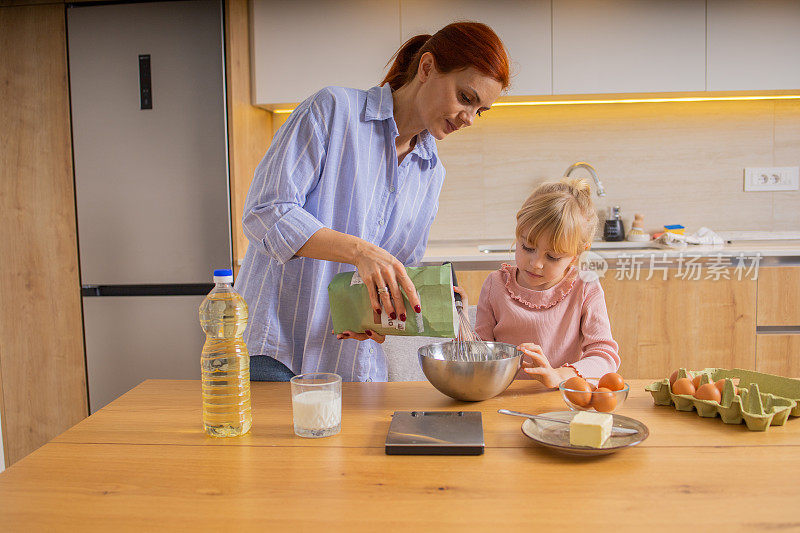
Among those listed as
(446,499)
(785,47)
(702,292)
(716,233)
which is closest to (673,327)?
(702,292)

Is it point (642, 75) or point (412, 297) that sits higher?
point (642, 75)

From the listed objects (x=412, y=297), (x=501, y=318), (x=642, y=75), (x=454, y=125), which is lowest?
(x=501, y=318)

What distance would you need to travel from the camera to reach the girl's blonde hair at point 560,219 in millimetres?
1552

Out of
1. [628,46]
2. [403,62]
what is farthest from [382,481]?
[628,46]

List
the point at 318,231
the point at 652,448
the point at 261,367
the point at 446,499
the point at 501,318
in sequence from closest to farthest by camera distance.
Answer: the point at 446,499 → the point at 652,448 → the point at 318,231 → the point at 261,367 → the point at 501,318

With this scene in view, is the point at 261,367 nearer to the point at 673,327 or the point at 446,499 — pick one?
the point at 446,499

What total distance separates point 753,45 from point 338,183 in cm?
207

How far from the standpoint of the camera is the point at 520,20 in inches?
104

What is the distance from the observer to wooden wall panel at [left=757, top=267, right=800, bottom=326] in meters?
2.54

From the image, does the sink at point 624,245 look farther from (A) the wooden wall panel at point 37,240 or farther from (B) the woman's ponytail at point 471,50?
(A) the wooden wall panel at point 37,240

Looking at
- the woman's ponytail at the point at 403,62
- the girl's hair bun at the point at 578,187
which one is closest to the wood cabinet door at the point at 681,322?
the girl's hair bun at the point at 578,187

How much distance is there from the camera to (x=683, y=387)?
1100mm

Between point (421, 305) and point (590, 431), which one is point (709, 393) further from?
point (421, 305)

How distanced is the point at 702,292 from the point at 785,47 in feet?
3.35
